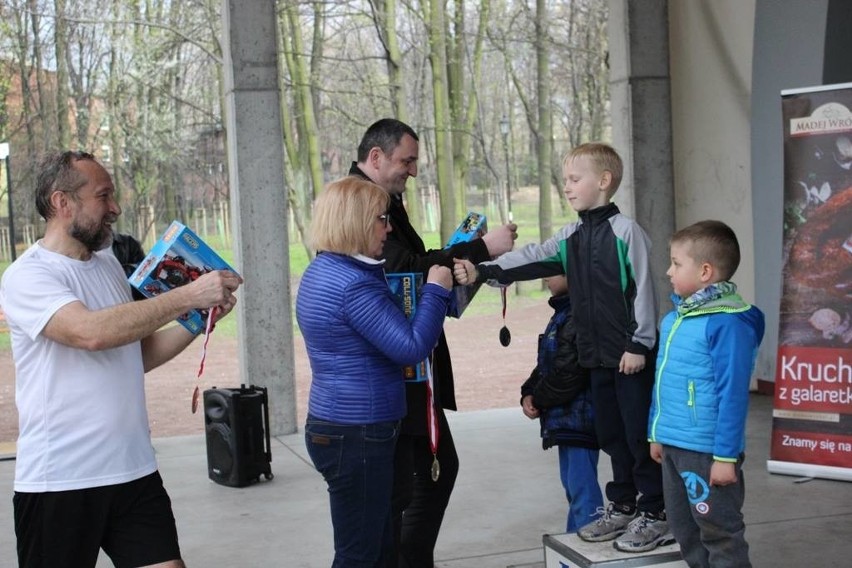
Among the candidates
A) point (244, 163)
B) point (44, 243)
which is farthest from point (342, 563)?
point (244, 163)

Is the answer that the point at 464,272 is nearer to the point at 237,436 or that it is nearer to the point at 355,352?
the point at 355,352

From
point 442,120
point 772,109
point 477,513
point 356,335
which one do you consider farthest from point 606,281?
point 442,120

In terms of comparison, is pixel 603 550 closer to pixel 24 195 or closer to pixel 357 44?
pixel 24 195

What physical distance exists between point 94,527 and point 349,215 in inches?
43.3

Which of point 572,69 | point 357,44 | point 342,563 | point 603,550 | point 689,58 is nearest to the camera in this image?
point 342,563

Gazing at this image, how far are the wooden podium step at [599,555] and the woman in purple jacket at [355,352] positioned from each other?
2.37 ft

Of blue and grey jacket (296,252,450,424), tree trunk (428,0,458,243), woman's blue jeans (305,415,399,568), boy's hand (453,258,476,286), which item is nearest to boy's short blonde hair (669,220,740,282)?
boy's hand (453,258,476,286)

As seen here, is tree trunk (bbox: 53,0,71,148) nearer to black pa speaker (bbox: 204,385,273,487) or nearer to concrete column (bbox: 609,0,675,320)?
concrete column (bbox: 609,0,675,320)

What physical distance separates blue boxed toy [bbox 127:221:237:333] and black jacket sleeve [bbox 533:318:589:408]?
1404mm

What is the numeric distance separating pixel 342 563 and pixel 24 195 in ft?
50.7

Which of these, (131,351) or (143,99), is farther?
(143,99)

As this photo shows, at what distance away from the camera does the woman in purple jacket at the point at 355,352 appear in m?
3.18

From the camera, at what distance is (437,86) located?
723 inches

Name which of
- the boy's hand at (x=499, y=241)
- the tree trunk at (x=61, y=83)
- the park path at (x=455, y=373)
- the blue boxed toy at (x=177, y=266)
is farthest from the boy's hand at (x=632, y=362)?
the tree trunk at (x=61, y=83)
